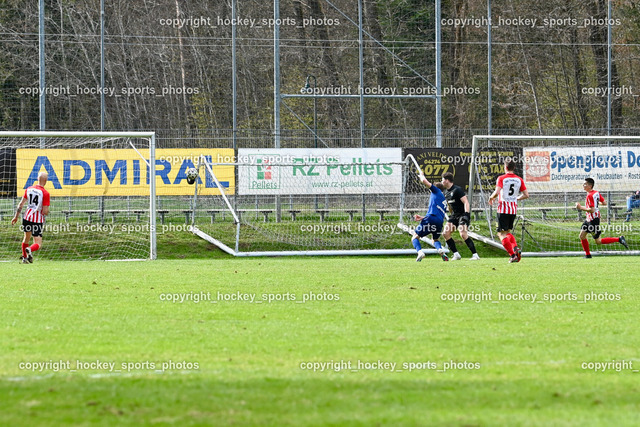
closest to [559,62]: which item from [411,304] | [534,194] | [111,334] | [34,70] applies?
[534,194]

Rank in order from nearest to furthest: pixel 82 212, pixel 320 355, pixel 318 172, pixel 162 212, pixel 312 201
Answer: pixel 320 355
pixel 82 212
pixel 318 172
pixel 312 201
pixel 162 212

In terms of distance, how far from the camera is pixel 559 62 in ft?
109

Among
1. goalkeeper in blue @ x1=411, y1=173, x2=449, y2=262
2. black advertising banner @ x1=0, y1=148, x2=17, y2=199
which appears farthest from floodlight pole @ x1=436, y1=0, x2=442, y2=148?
black advertising banner @ x1=0, y1=148, x2=17, y2=199

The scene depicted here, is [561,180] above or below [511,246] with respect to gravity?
above

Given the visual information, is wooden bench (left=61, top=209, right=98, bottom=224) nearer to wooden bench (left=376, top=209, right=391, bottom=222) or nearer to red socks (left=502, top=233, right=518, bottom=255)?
wooden bench (left=376, top=209, right=391, bottom=222)

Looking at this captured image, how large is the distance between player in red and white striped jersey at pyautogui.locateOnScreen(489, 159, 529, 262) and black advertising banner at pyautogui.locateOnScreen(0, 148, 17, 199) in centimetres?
1308

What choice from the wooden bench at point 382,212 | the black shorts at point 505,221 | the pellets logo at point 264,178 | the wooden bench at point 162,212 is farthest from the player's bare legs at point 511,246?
the wooden bench at point 162,212

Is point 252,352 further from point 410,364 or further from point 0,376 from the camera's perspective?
point 0,376

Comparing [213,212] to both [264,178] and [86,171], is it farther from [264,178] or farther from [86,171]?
[86,171]

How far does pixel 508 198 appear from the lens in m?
16.5

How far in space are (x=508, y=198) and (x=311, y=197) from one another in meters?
8.29

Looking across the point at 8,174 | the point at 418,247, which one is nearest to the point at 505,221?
the point at 418,247

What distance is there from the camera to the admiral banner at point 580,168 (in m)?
24.1

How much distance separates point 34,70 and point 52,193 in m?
5.65
